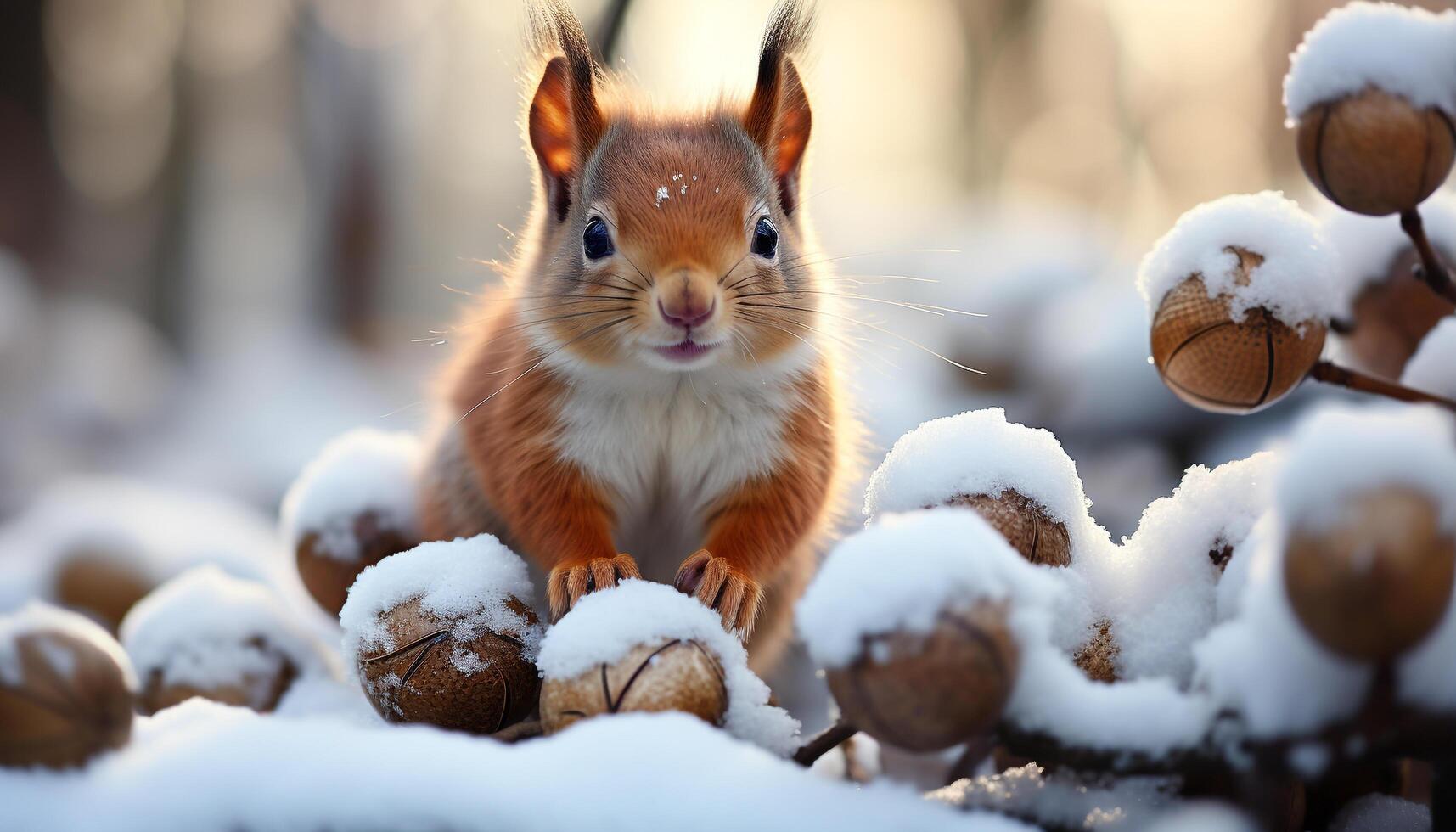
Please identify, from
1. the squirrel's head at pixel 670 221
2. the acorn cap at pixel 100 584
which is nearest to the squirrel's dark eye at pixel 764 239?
the squirrel's head at pixel 670 221

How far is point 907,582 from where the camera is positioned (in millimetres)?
370

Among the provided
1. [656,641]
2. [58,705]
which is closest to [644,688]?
[656,641]

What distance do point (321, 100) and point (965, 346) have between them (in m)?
3.42

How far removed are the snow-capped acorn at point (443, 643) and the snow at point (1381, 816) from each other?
0.39 m

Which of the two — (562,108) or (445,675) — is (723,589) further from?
(562,108)

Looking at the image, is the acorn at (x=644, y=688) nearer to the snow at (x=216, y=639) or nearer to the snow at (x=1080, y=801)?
the snow at (x=1080, y=801)

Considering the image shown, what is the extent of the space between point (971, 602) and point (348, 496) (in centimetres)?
57

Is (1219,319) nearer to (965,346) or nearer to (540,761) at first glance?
(540,761)

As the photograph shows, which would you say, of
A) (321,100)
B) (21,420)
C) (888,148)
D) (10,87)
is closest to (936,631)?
(21,420)

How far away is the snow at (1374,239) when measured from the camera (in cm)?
58

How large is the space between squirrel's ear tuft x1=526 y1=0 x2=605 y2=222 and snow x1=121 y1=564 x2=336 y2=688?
1.21 feet

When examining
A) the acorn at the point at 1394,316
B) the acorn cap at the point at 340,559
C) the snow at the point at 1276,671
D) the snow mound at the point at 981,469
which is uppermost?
the acorn at the point at 1394,316

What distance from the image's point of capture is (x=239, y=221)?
540 centimetres

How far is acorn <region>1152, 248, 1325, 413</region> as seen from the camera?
0.46 meters
